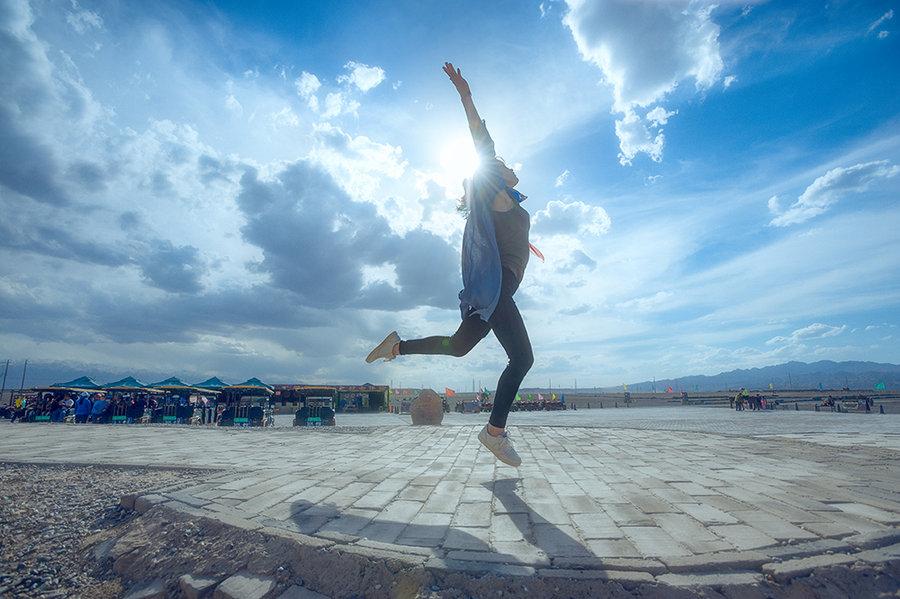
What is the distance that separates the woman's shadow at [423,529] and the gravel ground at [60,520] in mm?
836

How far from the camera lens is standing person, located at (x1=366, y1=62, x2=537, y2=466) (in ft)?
9.84

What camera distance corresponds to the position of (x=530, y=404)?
110 ft

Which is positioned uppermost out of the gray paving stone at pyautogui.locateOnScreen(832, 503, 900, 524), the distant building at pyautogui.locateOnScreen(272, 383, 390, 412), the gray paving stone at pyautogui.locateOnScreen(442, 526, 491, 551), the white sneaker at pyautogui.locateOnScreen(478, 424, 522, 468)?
the white sneaker at pyautogui.locateOnScreen(478, 424, 522, 468)

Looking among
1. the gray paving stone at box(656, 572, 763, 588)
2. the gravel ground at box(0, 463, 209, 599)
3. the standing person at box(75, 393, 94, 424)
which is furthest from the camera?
the standing person at box(75, 393, 94, 424)

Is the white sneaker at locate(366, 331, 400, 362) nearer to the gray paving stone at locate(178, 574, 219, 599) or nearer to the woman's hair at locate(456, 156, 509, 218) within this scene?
the woman's hair at locate(456, 156, 509, 218)

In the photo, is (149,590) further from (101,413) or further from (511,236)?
(101,413)

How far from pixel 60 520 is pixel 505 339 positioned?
2979 mm

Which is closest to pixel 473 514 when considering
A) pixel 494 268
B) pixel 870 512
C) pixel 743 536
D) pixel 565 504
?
pixel 565 504

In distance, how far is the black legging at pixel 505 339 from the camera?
118 inches

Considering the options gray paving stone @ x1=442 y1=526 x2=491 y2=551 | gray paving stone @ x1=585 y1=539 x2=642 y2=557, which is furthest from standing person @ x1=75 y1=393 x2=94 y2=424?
gray paving stone @ x1=585 y1=539 x2=642 y2=557

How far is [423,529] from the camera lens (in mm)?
2070

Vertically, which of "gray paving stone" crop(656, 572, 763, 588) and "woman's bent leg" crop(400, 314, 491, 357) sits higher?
"woman's bent leg" crop(400, 314, 491, 357)

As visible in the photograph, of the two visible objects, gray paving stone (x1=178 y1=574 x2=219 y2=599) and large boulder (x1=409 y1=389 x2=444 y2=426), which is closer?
gray paving stone (x1=178 y1=574 x2=219 y2=599)

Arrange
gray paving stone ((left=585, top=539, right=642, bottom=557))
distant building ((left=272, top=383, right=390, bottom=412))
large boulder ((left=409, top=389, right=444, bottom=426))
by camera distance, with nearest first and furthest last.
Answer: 1. gray paving stone ((left=585, top=539, right=642, bottom=557))
2. large boulder ((left=409, top=389, right=444, bottom=426))
3. distant building ((left=272, top=383, right=390, bottom=412))
